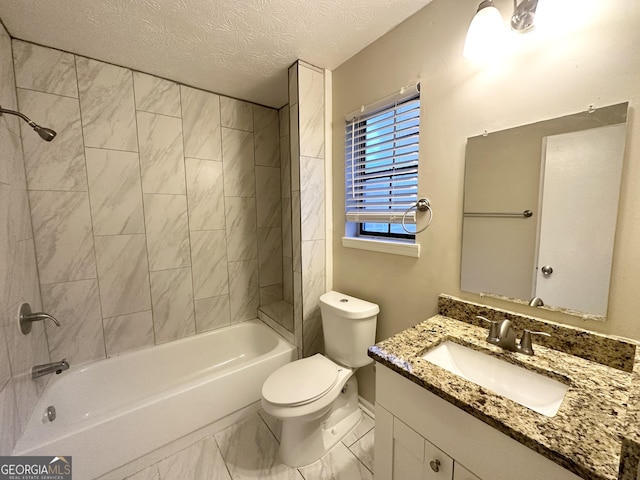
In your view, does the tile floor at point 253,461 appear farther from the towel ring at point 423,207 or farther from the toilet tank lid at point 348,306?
the towel ring at point 423,207

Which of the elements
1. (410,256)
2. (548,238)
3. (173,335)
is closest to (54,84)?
(173,335)

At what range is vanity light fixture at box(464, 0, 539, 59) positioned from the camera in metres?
0.88

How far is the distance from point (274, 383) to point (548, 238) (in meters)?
1.41

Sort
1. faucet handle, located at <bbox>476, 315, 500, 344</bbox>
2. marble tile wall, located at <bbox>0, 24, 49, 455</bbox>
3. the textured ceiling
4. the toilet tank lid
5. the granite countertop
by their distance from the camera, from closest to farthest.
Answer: the granite countertop → faucet handle, located at <bbox>476, 315, 500, 344</bbox> → marble tile wall, located at <bbox>0, 24, 49, 455</bbox> → the textured ceiling → the toilet tank lid

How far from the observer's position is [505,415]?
63 cm

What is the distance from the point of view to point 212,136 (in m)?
2.06

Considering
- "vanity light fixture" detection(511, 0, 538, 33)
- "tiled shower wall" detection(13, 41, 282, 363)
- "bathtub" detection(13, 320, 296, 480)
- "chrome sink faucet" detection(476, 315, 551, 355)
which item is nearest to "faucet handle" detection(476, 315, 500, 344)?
"chrome sink faucet" detection(476, 315, 551, 355)

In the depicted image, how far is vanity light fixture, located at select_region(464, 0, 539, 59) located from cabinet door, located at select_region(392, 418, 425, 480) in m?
1.40

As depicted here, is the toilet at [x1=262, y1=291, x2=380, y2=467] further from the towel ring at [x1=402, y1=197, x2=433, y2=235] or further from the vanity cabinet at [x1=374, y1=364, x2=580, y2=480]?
the towel ring at [x1=402, y1=197, x2=433, y2=235]

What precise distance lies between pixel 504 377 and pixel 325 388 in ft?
2.70

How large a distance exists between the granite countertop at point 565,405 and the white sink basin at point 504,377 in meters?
0.03

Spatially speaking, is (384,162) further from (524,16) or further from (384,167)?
(524,16)

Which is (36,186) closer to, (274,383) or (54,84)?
(54,84)

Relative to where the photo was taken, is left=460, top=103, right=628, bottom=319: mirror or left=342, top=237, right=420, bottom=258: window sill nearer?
left=460, top=103, right=628, bottom=319: mirror
